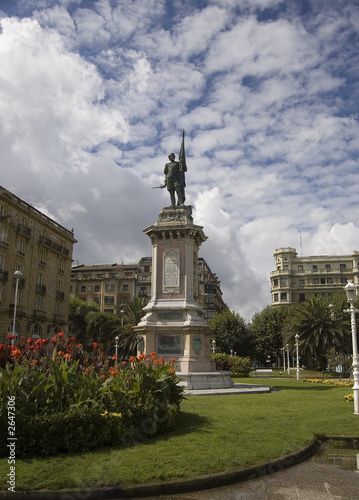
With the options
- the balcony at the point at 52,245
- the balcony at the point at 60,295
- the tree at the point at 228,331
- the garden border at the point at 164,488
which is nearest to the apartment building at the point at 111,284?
the tree at the point at 228,331

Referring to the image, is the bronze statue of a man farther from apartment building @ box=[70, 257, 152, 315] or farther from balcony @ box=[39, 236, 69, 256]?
apartment building @ box=[70, 257, 152, 315]

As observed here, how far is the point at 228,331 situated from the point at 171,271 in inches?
1694

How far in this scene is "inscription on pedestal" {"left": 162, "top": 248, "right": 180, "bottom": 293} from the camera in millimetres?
24484

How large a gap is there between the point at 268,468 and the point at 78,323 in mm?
68091

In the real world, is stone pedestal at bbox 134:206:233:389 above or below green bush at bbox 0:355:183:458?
above

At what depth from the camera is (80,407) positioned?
943cm

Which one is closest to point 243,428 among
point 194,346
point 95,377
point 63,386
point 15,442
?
point 95,377

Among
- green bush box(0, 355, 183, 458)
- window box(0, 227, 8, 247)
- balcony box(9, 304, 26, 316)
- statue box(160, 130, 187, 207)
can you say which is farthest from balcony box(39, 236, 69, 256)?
green bush box(0, 355, 183, 458)

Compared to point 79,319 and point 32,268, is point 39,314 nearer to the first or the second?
point 32,268

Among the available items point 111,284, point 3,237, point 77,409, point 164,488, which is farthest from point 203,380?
point 111,284

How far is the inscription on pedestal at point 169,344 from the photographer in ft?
75.2

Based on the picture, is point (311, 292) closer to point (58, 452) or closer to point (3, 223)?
point (3, 223)

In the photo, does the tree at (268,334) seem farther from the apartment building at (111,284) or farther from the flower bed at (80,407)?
the flower bed at (80,407)

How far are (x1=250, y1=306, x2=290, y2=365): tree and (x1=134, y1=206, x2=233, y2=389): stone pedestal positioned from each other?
148 feet
